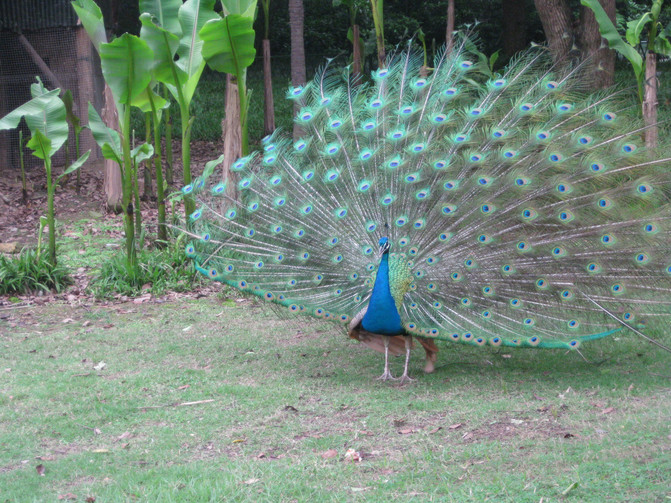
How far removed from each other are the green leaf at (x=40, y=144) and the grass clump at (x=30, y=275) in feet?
3.94

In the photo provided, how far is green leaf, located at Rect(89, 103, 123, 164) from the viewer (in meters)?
8.70

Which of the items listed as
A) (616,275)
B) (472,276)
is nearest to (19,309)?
(472,276)

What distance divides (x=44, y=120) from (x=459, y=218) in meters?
5.31

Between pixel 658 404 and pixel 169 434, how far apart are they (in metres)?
3.25

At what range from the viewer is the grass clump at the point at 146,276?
8.98 m

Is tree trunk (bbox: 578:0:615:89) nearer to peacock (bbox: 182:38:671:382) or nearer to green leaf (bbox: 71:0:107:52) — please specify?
peacock (bbox: 182:38:671:382)

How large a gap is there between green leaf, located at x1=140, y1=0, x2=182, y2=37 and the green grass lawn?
143 inches

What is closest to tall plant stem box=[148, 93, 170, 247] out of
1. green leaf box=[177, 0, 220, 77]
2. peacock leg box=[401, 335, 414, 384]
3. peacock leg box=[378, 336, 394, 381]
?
green leaf box=[177, 0, 220, 77]

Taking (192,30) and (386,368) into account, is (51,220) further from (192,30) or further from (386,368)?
(386,368)

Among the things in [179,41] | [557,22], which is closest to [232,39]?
[179,41]

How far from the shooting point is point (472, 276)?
5645mm

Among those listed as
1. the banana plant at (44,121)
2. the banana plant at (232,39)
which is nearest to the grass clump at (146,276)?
the banana plant at (44,121)

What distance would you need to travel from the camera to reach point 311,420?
5262 millimetres

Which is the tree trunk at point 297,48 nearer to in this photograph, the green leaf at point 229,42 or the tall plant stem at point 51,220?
the green leaf at point 229,42
